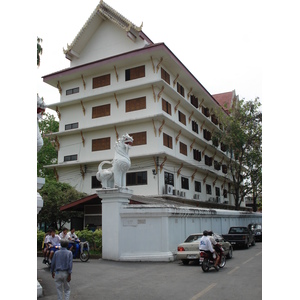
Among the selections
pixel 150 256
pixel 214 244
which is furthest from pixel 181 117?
pixel 214 244

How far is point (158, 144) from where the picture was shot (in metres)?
28.3

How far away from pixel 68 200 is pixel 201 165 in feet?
48.7

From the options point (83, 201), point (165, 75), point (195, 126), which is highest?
point (165, 75)

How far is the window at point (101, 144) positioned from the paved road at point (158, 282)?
56.4 feet

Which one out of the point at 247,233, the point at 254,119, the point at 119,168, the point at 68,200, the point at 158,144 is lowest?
the point at 247,233

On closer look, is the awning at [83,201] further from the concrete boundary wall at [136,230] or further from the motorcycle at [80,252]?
the motorcycle at [80,252]

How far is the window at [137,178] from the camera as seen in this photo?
1126 inches

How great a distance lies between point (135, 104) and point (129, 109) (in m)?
0.70

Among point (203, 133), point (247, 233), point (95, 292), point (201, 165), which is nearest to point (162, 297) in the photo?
point (95, 292)

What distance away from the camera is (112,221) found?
631 inches

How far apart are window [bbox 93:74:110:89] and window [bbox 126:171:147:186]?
862cm

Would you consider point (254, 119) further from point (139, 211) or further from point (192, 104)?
point (139, 211)

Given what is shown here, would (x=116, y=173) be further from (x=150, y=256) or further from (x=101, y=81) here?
(x=101, y=81)

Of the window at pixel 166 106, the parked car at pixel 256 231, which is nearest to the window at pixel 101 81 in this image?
the window at pixel 166 106
